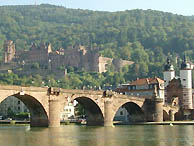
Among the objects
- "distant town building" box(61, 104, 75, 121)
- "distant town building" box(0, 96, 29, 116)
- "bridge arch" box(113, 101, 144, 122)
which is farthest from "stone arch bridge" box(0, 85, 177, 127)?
"distant town building" box(0, 96, 29, 116)

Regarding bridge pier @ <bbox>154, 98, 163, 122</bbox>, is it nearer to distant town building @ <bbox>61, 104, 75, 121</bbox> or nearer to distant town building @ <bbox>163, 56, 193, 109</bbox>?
distant town building @ <bbox>163, 56, 193, 109</bbox>

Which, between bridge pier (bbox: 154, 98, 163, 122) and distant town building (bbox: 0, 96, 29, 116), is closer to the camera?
bridge pier (bbox: 154, 98, 163, 122)

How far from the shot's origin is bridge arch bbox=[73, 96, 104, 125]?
88.4 meters

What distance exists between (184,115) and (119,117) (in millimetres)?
14956

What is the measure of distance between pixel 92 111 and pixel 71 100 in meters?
8.97

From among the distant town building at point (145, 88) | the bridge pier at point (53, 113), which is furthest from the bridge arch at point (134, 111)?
the bridge pier at point (53, 113)

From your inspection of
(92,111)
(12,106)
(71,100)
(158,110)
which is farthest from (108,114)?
(12,106)

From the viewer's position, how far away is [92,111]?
90.8 metres

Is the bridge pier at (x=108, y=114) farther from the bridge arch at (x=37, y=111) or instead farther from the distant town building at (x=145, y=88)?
the distant town building at (x=145, y=88)

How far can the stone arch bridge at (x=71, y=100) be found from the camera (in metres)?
73.9

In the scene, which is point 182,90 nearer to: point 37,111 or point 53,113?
point 53,113

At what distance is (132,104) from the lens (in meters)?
102

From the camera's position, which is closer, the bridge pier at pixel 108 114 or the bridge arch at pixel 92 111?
the bridge arch at pixel 92 111

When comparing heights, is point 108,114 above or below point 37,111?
below
